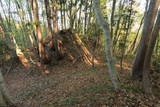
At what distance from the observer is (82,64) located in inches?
353

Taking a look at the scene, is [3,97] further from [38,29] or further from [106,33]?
[38,29]

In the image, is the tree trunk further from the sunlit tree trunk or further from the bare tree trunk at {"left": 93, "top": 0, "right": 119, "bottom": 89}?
the sunlit tree trunk

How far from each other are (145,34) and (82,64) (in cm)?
513

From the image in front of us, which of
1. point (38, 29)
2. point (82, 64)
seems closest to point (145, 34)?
point (82, 64)

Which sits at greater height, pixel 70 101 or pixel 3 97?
pixel 3 97

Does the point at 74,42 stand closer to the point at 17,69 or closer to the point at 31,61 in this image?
the point at 31,61

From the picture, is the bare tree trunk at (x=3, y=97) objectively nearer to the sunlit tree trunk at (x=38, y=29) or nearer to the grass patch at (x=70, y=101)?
the grass patch at (x=70, y=101)

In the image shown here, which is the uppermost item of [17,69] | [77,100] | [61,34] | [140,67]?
[61,34]

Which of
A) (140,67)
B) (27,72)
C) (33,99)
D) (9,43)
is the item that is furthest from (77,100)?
(9,43)

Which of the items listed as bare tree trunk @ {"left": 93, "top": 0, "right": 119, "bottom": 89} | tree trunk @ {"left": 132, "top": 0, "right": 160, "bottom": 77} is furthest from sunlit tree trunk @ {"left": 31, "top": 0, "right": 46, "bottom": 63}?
tree trunk @ {"left": 132, "top": 0, "right": 160, "bottom": 77}

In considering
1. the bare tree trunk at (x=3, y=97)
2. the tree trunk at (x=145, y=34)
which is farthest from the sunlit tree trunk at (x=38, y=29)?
the tree trunk at (x=145, y=34)

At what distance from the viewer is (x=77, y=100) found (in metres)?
4.04

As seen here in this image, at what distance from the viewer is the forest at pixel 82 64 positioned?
3893mm

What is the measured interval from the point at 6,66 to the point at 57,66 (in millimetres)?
4526
